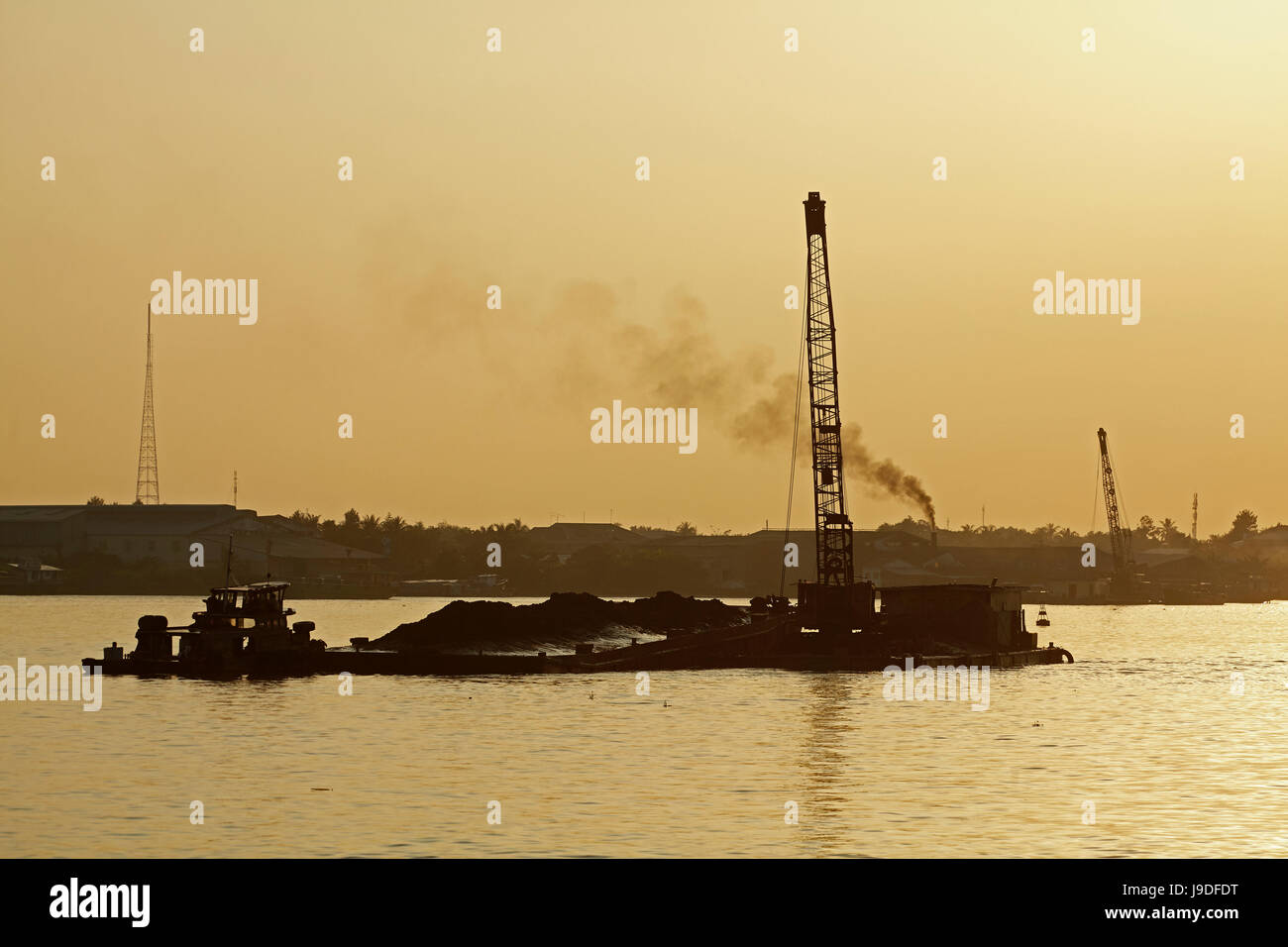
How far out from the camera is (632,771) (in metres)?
53.1

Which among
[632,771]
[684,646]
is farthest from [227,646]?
[632,771]

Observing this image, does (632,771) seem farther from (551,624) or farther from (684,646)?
(551,624)

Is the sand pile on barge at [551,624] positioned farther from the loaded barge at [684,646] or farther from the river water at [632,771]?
the river water at [632,771]

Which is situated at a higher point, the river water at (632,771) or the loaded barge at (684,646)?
the loaded barge at (684,646)

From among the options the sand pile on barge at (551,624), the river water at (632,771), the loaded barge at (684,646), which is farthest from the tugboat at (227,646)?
the sand pile on barge at (551,624)

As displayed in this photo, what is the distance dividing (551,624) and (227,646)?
35.0 meters

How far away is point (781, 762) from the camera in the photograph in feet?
184

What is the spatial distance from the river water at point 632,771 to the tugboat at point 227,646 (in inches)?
66.1

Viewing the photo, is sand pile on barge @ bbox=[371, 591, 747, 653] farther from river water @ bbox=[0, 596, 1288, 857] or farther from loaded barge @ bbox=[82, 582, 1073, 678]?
river water @ bbox=[0, 596, 1288, 857]

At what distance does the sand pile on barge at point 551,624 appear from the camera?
11212 cm

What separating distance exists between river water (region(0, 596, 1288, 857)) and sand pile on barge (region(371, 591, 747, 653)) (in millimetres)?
12224
